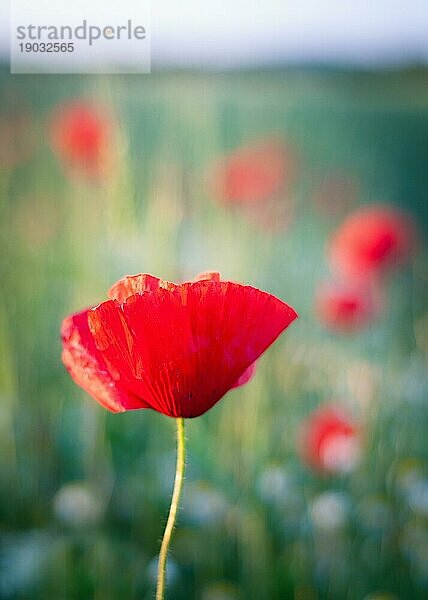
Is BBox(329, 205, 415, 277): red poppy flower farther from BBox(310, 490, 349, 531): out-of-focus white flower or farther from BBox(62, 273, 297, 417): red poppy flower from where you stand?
BBox(62, 273, 297, 417): red poppy flower

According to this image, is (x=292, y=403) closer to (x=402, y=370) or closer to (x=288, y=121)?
(x=402, y=370)

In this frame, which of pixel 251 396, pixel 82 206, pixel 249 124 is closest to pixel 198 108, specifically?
pixel 249 124

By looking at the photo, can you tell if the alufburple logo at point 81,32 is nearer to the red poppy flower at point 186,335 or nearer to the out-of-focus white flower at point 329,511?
the out-of-focus white flower at point 329,511

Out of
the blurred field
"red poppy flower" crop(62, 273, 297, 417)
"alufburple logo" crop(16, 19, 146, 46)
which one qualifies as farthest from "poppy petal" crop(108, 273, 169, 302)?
"alufburple logo" crop(16, 19, 146, 46)

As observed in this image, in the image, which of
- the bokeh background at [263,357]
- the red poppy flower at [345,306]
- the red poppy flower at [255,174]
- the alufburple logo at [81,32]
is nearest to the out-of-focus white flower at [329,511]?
the bokeh background at [263,357]

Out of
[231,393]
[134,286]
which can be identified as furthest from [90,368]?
[231,393]

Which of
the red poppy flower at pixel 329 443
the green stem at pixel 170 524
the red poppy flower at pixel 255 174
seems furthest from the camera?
the red poppy flower at pixel 255 174

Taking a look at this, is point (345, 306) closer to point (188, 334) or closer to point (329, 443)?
point (329, 443)

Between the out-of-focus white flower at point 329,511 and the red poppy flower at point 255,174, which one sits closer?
the out-of-focus white flower at point 329,511
